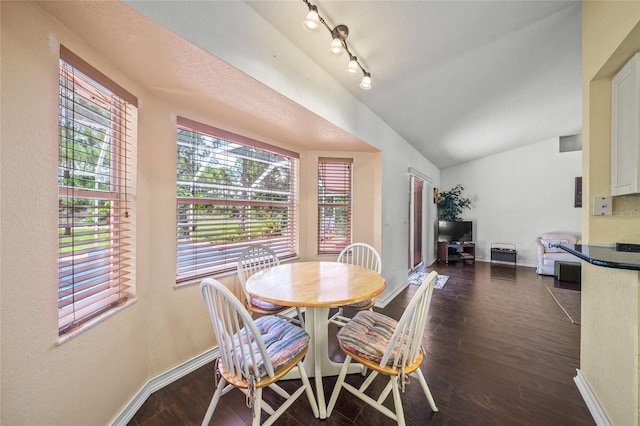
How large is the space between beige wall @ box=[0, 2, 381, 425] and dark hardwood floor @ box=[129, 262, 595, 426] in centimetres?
37

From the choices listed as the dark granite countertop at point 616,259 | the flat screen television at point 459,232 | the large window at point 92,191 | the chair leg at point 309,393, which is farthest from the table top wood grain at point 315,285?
the flat screen television at point 459,232

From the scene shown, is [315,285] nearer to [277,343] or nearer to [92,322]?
[277,343]

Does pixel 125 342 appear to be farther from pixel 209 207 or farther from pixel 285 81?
pixel 285 81

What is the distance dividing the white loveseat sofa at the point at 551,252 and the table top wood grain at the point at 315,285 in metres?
4.65

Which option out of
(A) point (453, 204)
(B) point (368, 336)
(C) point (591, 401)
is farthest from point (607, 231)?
(A) point (453, 204)

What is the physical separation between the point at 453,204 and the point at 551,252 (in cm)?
212

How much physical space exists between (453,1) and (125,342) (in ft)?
9.48

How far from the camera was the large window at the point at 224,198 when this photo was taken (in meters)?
1.86

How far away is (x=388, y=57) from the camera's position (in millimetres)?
1846

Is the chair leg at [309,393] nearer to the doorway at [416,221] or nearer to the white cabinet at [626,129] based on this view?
the white cabinet at [626,129]

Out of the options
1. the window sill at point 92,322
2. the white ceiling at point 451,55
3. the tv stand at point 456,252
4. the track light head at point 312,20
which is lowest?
the tv stand at point 456,252

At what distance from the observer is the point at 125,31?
1044mm

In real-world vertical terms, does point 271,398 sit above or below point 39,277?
below

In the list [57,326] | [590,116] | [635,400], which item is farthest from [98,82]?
[635,400]
